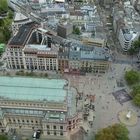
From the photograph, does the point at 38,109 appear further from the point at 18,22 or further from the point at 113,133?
the point at 18,22

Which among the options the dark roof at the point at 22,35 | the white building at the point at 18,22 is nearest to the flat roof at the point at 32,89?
the dark roof at the point at 22,35

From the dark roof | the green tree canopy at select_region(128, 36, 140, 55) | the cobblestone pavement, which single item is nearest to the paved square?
the cobblestone pavement

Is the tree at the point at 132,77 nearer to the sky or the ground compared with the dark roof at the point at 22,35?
nearer to the ground

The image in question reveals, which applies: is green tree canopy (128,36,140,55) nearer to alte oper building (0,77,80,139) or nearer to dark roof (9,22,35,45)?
alte oper building (0,77,80,139)

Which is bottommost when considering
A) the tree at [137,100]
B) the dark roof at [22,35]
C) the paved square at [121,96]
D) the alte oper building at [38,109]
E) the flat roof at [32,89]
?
the paved square at [121,96]

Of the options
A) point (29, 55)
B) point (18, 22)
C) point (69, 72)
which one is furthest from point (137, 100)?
point (18, 22)

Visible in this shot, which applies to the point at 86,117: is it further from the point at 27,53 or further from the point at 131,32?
the point at 131,32

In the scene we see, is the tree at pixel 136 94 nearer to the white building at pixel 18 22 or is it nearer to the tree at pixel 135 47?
the tree at pixel 135 47

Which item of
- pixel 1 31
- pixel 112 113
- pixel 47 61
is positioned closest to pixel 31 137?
pixel 112 113
